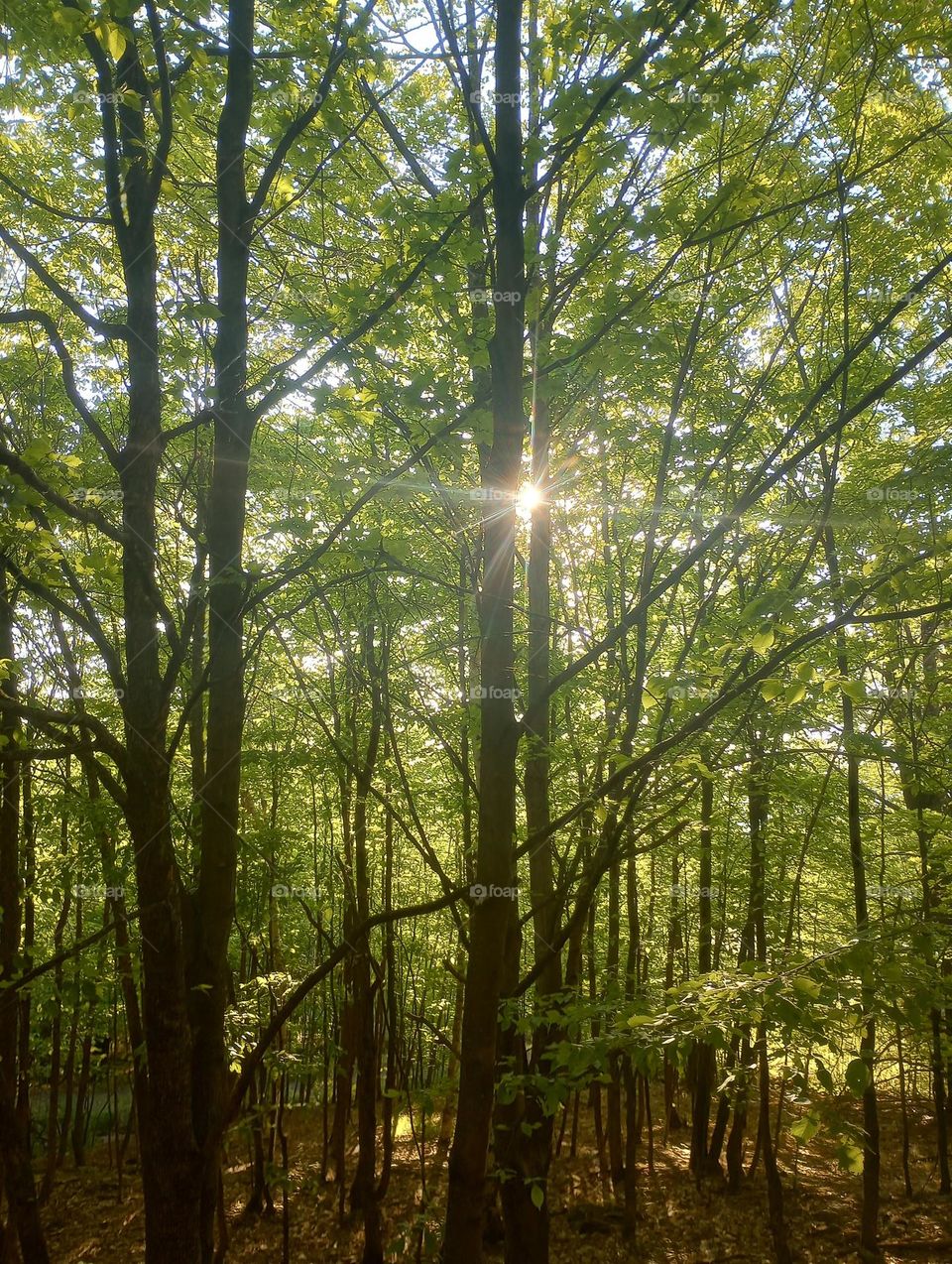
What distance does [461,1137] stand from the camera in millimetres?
2936

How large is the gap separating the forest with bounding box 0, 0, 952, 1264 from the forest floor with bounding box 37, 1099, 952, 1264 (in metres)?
0.12

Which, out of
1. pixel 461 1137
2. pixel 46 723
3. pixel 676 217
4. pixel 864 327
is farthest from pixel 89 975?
pixel 864 327

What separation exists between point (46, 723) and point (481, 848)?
6.19 ft

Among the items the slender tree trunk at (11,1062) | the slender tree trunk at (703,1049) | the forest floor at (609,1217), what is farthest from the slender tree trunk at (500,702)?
the forest floor at (609,1217)

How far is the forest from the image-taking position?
308 centimetres

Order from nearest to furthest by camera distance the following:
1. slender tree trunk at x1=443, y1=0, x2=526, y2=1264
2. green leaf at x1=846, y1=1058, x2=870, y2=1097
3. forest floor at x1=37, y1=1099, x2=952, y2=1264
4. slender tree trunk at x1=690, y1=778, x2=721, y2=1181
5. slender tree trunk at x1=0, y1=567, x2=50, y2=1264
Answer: green leaf at x1=846, y1=1058, x2=870, y2=1097, slender tree trunk at x1=443, y1=0, x2=526, y2=1264, slender tree trunk at x1=0, y1=567, x2=50, y2=1264, forest floor at x1=37, y1=1099, x2=952, y2=1264, slender tree trunk at x1=690, y1=778, x2=721, y2=1181

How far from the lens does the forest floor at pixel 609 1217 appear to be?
8.98 m

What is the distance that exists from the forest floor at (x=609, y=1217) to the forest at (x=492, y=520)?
12 centimetres

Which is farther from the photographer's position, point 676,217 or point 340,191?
point 340,191

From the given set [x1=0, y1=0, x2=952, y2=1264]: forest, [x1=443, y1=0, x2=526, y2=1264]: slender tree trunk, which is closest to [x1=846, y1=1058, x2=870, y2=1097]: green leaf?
[x1=0, y1=0, x2=952, y2=1264]: forest

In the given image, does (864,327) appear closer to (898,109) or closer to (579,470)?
(898,109)

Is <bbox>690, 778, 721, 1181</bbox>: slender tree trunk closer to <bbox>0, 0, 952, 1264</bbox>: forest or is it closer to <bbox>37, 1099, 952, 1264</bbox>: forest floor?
<bbox>0, 0, 952, 1264</bbox>: forest

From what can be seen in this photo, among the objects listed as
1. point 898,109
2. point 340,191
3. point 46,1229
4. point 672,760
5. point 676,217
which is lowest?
point 46,1229

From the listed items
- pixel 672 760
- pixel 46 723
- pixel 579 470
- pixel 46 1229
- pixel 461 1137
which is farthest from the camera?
pixel 46 1229
